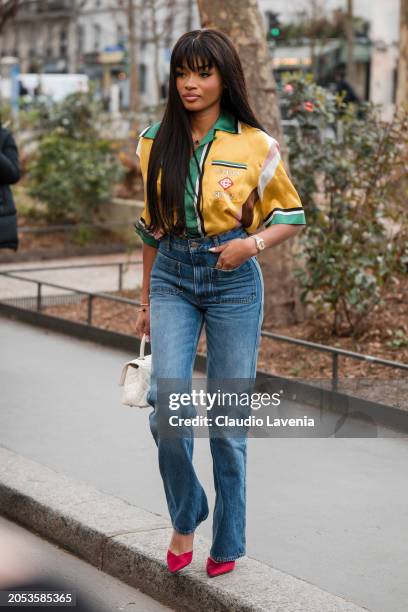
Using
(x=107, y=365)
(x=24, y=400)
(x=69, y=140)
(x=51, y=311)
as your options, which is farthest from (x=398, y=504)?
(x=69, y=140)

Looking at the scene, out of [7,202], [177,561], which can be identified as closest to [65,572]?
[177,561]

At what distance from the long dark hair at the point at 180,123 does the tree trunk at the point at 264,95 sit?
5.39m

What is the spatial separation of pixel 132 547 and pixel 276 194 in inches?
58.1

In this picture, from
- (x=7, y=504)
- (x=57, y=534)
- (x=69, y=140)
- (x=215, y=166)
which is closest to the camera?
(x=215, y=166)

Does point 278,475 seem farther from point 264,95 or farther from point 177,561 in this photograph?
point 264,95

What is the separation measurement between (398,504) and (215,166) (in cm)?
208

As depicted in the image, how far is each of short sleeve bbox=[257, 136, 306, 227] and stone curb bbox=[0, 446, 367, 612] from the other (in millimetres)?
1258

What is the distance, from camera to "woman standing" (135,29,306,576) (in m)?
4.30

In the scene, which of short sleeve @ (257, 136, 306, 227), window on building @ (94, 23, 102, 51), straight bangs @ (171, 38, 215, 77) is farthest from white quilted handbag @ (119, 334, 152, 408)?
window on building @ (94, 23, 102, 51)

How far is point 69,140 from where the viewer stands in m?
16.8

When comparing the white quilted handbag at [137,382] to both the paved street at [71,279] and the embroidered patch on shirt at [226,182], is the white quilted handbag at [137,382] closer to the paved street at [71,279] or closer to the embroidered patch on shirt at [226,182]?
the embroidered patch on shirt at [226,182]

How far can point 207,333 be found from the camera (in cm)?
438

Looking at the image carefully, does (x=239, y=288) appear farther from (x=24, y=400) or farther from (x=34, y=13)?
(x=34, y=13)

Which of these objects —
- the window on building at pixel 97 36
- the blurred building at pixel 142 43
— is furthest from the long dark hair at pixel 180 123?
the window on building at pixel 97 36
